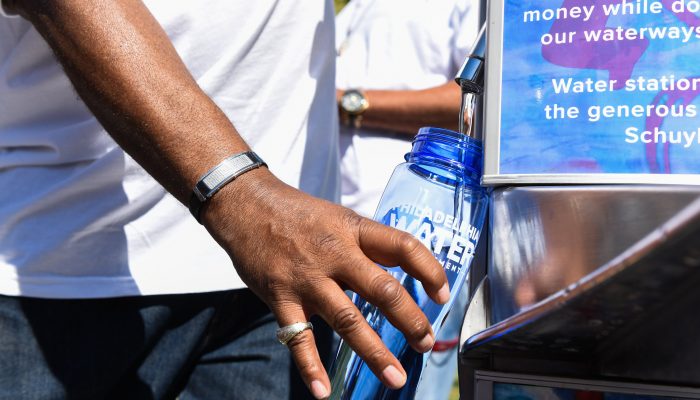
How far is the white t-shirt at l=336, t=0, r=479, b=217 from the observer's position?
222 centimetres

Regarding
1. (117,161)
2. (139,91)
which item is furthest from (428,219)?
(117,161)

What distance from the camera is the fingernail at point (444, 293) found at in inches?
29.8

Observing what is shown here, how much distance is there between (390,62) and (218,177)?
5.04 ft

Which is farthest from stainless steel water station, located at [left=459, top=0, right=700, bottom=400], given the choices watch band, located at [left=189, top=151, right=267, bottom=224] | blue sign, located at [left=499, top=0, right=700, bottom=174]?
watch band, located at [left=189, top=151, right=267, bottom=224]

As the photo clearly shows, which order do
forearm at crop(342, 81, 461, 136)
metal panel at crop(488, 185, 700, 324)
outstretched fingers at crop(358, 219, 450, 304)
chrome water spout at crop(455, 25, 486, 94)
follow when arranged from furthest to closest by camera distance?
forearm at crop(342, 81, 461, 136) → chrome water spout at crop(455, 25, 486, 94) → outstretched fingers at crop(358, 219, 450, 304) → metal panel at crop(488, 185, 700, 324)

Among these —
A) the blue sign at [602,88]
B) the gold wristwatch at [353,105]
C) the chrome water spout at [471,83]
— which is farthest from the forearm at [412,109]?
the blue sign at [602,88]

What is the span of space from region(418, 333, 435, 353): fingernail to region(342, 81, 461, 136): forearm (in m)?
1.43

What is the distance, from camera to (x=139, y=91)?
0.87 metres

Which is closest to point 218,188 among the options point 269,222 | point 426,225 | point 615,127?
point 269,222

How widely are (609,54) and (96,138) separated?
0.73 metres

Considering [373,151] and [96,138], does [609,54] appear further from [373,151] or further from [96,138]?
[373,151]

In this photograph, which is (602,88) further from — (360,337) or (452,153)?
(360,337)

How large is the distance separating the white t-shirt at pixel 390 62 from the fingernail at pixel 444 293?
143cm

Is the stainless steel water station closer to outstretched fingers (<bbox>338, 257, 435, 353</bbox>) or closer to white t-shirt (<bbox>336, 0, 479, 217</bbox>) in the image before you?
outstretched fingers (<bbox>338, 257, 435, 353</bbox>)
